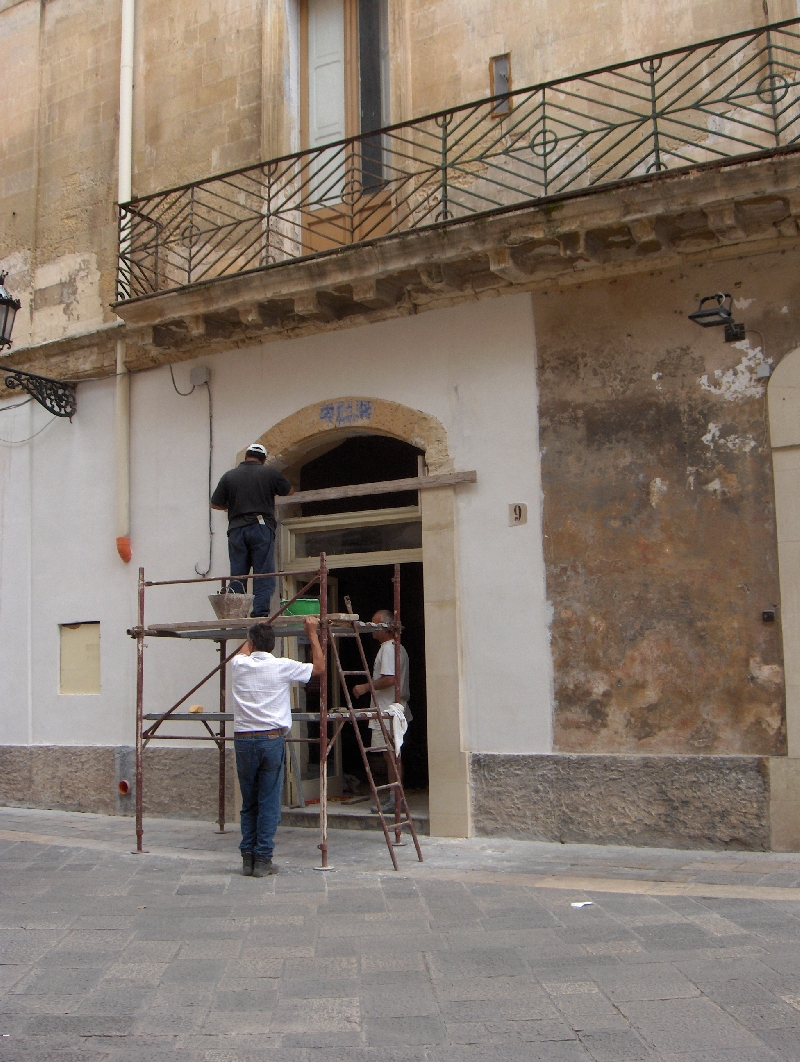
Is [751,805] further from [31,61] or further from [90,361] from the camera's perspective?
[31,61]

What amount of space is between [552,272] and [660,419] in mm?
1442

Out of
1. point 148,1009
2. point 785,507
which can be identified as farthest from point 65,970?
point 785,507

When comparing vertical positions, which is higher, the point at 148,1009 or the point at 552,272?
the point at 552,272

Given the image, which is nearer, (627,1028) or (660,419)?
(627,1028)

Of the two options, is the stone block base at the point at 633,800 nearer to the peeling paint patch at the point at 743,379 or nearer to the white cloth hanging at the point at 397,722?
the white cloth hanging at the point at 397,722

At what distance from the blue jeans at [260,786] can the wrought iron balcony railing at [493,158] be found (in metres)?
4.04

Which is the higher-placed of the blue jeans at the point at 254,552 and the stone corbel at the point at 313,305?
the stone corbel at the point at 313,305

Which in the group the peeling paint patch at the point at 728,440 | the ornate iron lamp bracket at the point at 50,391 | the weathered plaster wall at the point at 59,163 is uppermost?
the weathered plaster wall at the point at 59,163

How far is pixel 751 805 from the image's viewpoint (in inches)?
285

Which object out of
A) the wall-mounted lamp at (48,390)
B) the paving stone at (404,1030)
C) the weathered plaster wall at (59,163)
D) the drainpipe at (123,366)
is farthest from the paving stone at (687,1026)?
the weathered plaster wall at (59,163)

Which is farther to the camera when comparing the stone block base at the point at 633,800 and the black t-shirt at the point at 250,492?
the black t-shirt at the point at 250,492

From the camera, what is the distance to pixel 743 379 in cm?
759

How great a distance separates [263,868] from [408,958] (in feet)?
6.99

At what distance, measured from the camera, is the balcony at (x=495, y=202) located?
7.45 m
